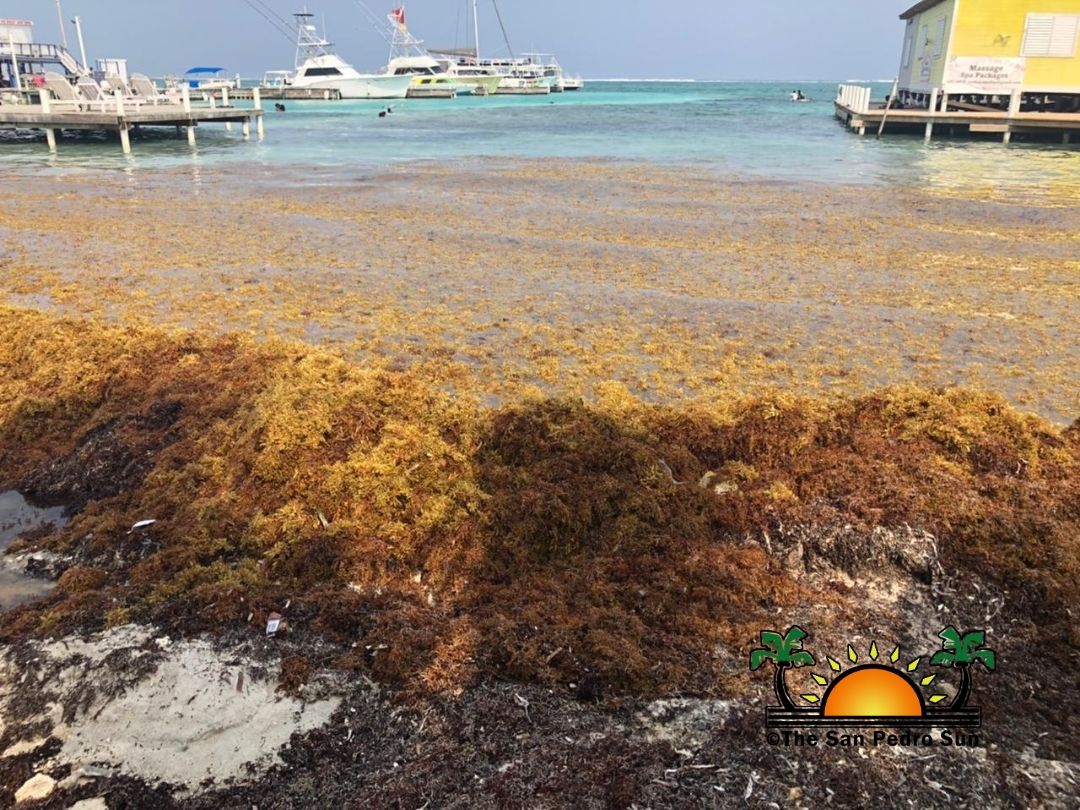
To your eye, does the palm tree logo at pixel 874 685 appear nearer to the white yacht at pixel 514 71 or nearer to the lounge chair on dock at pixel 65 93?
the lounge chair on dock at pixel 65 93

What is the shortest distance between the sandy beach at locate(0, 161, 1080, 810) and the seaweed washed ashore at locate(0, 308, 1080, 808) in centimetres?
2

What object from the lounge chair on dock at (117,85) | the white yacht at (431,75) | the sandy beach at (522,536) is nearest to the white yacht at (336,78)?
the white yacht at (431,75)

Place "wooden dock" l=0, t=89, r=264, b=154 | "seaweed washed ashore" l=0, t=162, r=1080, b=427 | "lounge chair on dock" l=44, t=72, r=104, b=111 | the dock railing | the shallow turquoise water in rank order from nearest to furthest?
"seaweed washed ashore" l=0, t=162, r=1080, b=427
the shallow turquoise water
"wooden dock" l=0, t=89, r=264, b=154
"lounge chair on dock" l=44, t=72, r=104, b=111
the dock railing

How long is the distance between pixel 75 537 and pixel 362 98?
86.7 meters

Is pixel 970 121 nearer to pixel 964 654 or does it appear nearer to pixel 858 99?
pixel 858 99

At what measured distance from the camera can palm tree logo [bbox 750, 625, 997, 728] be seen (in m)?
2.73

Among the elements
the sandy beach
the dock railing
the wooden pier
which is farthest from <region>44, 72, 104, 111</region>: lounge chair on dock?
the dock railing

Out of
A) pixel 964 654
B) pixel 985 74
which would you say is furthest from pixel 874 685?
pixel 985 74

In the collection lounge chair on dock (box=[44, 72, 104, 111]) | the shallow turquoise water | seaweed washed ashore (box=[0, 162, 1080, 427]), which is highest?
lounge chair on dock (box=[44, 72, 104, 111])

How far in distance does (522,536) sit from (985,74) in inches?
1344

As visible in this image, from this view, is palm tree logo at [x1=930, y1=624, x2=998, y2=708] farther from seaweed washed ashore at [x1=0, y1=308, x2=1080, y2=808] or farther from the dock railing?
the dock railing

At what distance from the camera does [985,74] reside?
29.6 m

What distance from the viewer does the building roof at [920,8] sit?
105 feet

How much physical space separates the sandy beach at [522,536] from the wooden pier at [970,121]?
25.5 metres
